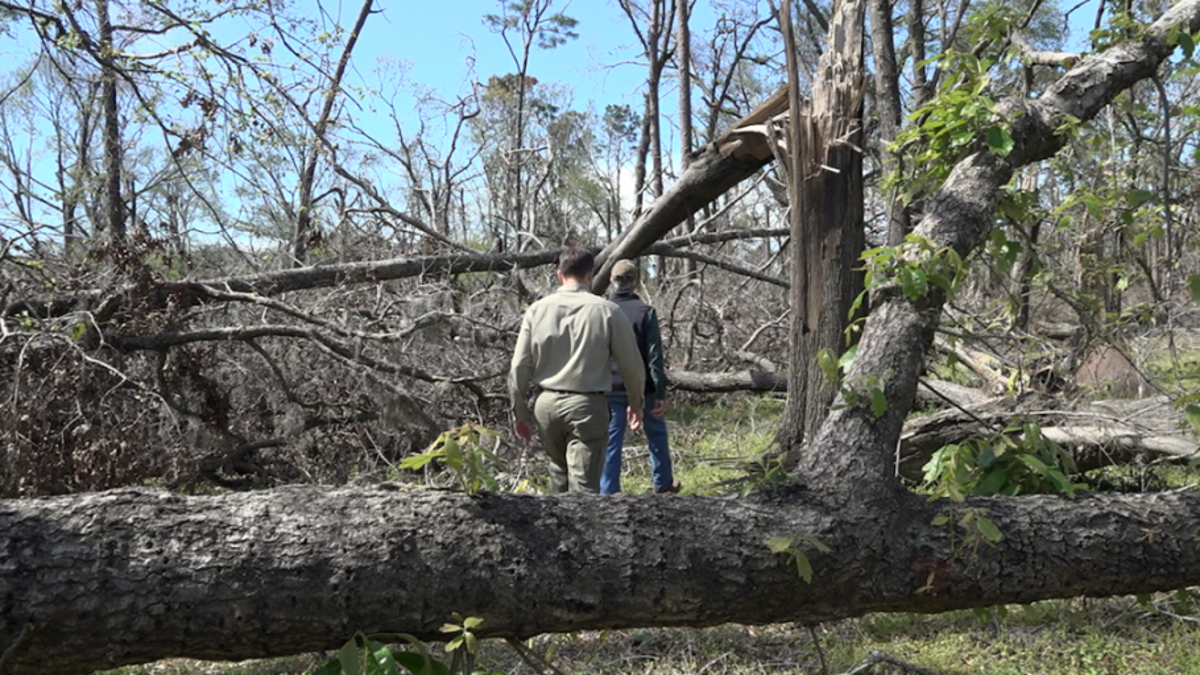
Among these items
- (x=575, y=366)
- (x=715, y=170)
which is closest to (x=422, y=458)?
(x=575, y=366)

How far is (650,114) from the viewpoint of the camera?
1720 centimetres

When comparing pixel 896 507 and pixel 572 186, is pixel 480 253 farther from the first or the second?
pixel 572 186

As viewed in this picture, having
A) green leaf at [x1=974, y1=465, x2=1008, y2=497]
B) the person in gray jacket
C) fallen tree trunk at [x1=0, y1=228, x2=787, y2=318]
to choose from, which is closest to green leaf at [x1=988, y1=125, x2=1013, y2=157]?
green leaf at [x1=974, y1=465, x2=1008, y2=497]

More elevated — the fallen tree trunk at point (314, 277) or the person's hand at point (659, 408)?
the fallen tree trunk at point (314, 277)

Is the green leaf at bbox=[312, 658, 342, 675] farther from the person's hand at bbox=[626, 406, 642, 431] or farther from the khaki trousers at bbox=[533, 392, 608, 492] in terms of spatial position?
the person's hand at bbox=[626, 406, 642, 431]

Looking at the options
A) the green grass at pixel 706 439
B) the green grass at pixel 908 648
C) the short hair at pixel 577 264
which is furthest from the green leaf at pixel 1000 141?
the green grass at pixel 706 439

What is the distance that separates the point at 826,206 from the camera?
11.9ft

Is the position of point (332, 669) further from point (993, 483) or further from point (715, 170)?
point (715, 170)

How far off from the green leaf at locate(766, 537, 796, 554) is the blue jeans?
8.96 feet

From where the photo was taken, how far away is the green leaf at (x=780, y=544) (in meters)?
2.11

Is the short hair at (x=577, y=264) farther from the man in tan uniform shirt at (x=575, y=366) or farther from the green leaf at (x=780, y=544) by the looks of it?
the green leaf at (x=780, y=544)

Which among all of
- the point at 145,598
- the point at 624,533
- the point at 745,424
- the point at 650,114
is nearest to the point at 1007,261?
the point at 624,533

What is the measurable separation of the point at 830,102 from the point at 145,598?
9.80 feet

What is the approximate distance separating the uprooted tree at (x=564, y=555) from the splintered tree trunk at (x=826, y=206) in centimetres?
93
